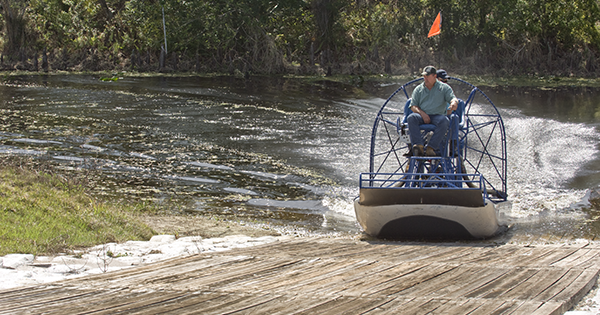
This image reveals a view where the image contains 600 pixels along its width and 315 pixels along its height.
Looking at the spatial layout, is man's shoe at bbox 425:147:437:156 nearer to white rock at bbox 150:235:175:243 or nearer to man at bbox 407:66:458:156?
man at bbox 407:66:458:156

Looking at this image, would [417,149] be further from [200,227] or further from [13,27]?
[13,27]

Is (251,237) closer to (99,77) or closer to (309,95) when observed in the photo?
(309,95)

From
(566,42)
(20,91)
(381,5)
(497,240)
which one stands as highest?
(381,5)

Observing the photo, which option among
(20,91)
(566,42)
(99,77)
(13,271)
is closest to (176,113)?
(20,91)

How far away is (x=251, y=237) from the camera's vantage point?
845 centimetres

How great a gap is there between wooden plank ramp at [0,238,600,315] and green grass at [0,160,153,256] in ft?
5.49

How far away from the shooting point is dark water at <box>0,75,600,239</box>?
37.0ft

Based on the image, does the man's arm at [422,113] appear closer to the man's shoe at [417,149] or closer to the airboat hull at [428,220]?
the man's shoe at [417,149]

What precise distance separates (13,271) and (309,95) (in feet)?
67.0

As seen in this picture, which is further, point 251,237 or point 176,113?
point 176,113

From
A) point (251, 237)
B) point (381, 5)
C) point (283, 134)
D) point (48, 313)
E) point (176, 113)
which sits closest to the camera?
point (48, 313)

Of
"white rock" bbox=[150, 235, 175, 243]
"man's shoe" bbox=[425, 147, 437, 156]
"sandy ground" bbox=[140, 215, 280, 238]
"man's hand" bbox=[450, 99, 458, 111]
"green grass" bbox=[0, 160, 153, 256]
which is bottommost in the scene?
"sandy ground" bbox=[140, 215, 280, 238]

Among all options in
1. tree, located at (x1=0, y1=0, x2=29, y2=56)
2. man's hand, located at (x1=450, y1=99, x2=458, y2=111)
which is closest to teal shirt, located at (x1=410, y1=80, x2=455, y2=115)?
man's hand, located at (x1=450, y1=99, x2=458, y2=111)

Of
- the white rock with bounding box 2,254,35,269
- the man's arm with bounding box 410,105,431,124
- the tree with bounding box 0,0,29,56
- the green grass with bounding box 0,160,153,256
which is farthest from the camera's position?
the tree with bounding box 0,0,29,56
